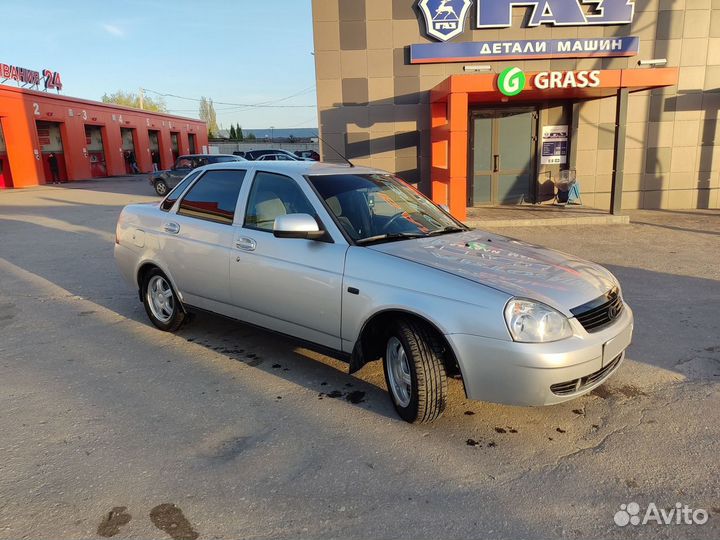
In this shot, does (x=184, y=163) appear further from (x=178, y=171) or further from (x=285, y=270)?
(x=285, y=270)

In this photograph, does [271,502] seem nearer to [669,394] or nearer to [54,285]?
[669,394]

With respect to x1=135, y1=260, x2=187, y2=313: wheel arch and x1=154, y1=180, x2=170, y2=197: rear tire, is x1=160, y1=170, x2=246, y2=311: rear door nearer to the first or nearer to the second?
x1=135, y1=260, x2=187, y2=313: wheel arch

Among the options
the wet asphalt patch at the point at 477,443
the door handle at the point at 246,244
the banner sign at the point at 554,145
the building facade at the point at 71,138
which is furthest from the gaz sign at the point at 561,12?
the building facade at the point at 71,138

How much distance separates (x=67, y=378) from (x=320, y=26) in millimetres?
11009

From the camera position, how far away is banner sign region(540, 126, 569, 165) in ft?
46.2

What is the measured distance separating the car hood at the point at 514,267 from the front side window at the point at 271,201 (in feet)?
2.70

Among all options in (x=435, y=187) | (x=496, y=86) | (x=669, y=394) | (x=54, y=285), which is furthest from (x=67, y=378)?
(x=435, y=187)

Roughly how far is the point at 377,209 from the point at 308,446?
1.93 metres

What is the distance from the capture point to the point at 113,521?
8.53 ft

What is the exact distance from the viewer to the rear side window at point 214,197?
15.1 ft

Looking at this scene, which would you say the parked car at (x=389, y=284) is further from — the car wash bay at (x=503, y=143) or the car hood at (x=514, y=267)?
the car wash bay at (x=503, y=143)

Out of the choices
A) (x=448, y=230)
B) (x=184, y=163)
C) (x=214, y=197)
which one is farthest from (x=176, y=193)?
(x=184, y=163)

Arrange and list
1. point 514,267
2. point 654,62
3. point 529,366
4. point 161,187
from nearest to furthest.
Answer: point 529,366 < point 514,267 < point 654,62 < point 161,187

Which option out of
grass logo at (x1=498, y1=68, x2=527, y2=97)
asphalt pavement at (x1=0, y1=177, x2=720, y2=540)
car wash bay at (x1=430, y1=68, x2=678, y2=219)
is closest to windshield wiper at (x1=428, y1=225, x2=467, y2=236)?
asphalt pavement at (x1=0, y1=177, x2=720, y2=540)
